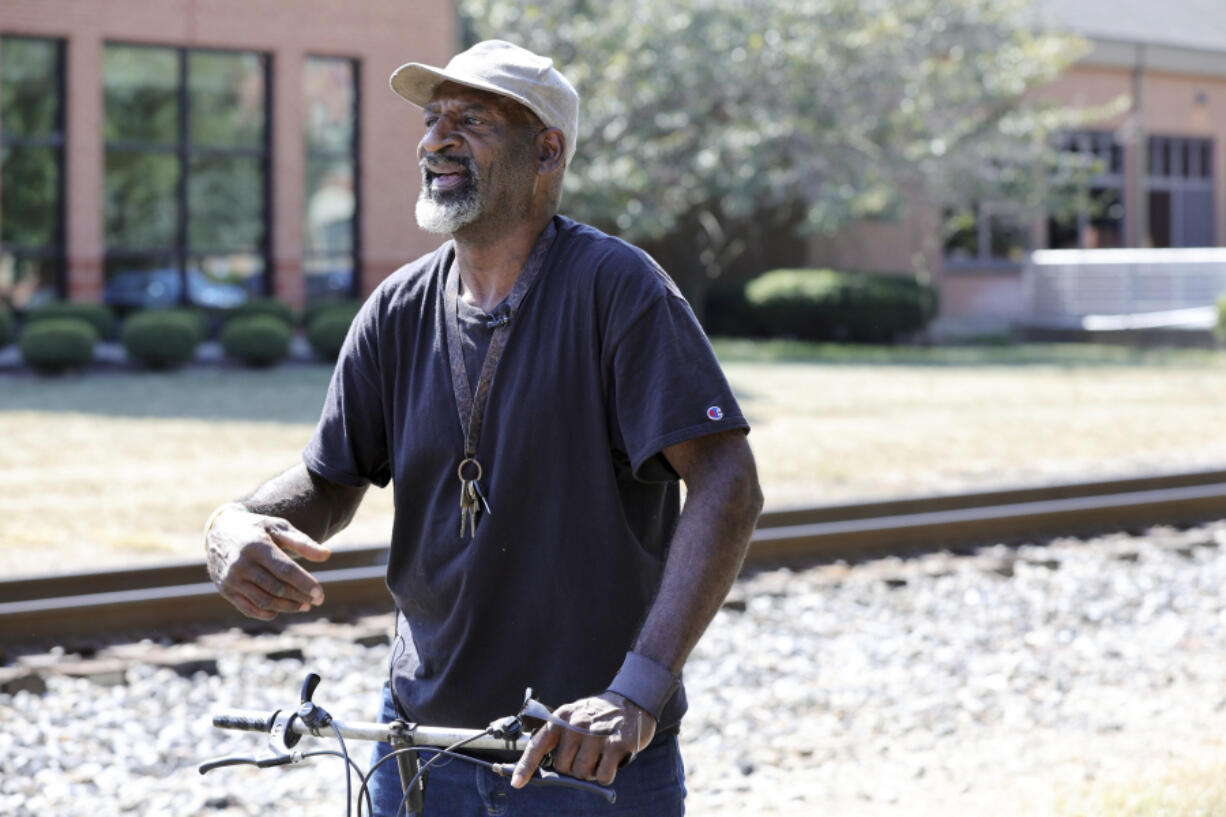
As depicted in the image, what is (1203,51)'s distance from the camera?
37750 millimetres

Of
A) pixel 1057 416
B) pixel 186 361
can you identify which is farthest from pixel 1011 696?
pixel 186 361

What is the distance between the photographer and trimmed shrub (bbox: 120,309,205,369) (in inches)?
834

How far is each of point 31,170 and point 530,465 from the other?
22.3 m

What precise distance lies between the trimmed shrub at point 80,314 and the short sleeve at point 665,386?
20.0m

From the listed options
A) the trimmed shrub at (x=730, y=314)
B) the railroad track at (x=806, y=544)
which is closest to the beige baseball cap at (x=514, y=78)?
the railroad track at (x=806, y=544)

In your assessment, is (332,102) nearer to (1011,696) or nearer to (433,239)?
(433,239)

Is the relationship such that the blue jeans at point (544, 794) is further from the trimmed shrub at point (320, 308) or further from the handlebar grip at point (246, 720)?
the trimmed shrub at point (320, 308)

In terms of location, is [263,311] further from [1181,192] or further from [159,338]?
[1181,192]

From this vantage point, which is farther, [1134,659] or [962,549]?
[962,549]

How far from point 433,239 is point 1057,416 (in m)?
12.5

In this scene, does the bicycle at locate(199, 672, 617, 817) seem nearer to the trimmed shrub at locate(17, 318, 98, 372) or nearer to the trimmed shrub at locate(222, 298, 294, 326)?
the trimmed shrub at locate(17, 318, 98, 372)

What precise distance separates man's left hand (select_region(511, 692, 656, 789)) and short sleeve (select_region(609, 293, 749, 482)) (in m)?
0.42

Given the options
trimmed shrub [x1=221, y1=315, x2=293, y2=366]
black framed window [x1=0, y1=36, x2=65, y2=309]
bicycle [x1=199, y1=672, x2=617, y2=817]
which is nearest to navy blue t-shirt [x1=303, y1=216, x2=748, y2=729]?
bicycle [x1=199, y1=672, x2=617, y2=817]

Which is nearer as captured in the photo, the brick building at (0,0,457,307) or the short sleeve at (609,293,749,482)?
the short sleeve at (609,293,749,482)
